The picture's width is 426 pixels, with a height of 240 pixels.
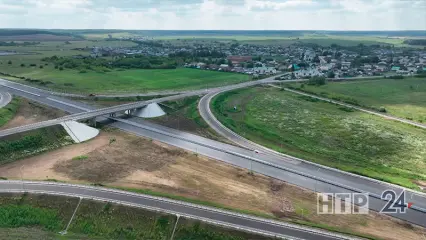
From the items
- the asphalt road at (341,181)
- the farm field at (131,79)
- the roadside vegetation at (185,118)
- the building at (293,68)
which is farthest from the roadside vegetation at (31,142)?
the building at (293,68)

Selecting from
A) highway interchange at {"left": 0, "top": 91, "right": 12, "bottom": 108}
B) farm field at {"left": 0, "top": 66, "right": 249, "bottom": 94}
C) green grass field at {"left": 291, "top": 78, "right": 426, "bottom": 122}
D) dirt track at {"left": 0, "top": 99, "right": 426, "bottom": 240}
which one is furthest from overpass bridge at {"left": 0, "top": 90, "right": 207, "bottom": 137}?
green grass field at {"left": 291, "top": 78, "right": 426, "bottom": 122}

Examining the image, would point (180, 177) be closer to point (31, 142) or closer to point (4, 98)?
point (31, 142)

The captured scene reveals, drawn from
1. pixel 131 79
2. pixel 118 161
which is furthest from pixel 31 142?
pixel 131 79

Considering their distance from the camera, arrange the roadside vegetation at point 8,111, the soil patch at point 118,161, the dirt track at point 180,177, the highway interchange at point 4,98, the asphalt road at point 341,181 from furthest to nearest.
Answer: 1. the highway interchange at point 4,98
2. the roadside vegetation at point 8,111
3. the soil patch at point 118,161
4. the asphalt road at point 341,181
5. the dirt track at point 180,177

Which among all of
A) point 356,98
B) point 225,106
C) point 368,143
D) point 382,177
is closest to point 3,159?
point 225,106

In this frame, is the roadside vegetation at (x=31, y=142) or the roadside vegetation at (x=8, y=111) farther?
the roadside vegetation at (x=8, y=111)

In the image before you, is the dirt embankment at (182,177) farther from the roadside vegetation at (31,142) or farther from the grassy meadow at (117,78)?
the grassy meadow at (117,78)

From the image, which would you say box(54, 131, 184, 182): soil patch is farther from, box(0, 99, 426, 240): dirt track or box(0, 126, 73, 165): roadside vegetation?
box(0, 126, 73, 165): roadside vegetation
